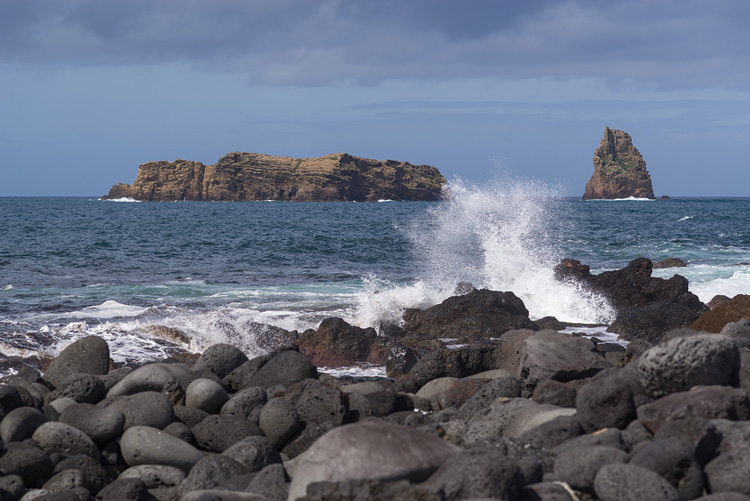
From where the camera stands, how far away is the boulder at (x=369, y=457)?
141 inches

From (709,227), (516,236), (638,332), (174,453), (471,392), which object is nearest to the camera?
(174,453)

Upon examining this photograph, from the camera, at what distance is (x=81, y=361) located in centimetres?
794

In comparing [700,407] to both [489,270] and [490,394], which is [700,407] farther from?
[489,270]

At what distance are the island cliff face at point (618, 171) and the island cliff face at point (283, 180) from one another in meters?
31.7

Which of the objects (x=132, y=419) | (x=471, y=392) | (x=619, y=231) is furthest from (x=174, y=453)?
(x=619, y=231)

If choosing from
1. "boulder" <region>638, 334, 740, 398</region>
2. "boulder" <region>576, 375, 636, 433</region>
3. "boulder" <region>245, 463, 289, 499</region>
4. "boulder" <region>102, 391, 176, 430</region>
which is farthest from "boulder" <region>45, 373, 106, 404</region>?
"boulder" <region>638, 334, 740, 398</region>

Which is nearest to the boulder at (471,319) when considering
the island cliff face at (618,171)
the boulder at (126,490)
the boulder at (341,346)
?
the boulder at (341,346)

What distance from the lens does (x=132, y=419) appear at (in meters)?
5.98

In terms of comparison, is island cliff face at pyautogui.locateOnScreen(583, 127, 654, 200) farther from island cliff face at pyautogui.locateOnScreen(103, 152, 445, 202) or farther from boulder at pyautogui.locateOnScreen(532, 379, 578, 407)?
boulder at pyautogui.locateOnScreen(532, 379, 578, 407)

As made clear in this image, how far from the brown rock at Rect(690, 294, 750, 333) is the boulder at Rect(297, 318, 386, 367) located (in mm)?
4552

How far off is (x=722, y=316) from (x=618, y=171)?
132899mm

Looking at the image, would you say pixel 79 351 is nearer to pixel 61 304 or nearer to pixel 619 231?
pixel 61 304

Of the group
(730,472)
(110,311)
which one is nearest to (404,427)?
(730,472)

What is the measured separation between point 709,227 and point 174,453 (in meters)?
40.6
